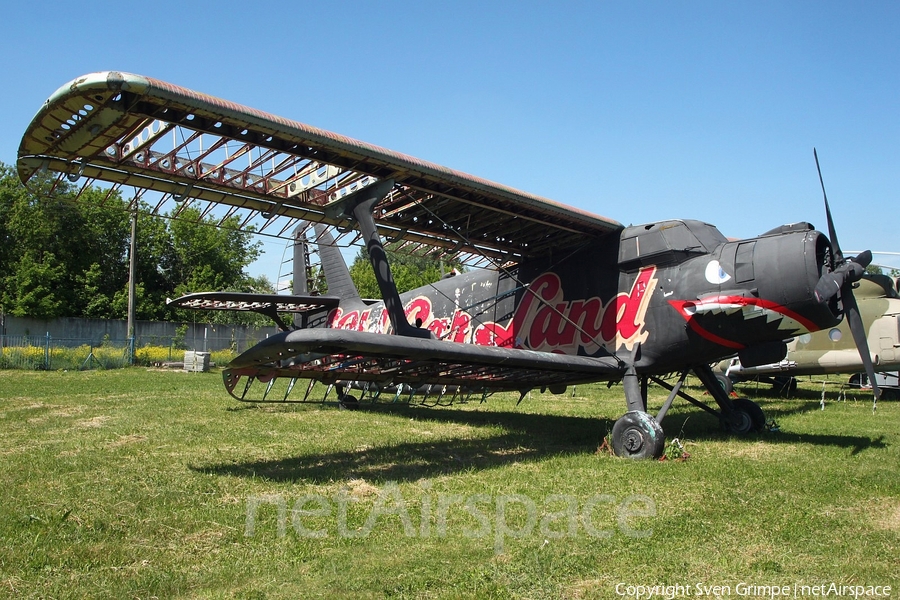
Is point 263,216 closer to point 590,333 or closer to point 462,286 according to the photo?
point 462,286

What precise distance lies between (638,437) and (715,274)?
2593 mm

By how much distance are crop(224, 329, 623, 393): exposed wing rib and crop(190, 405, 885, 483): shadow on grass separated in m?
1.00

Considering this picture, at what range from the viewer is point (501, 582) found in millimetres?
4180

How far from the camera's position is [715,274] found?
9125 millimetres

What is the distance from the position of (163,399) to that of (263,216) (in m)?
7.92

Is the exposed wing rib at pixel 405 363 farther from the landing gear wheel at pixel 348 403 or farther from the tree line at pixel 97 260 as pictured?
the tree line at pixel 97 260

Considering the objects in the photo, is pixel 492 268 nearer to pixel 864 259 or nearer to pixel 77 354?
pixel 864 259

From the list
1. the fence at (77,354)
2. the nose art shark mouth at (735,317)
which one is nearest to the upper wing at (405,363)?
the nose art shark mouth at (735,317)

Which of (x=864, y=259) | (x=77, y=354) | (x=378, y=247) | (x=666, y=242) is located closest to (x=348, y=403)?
(x=378, y=247)

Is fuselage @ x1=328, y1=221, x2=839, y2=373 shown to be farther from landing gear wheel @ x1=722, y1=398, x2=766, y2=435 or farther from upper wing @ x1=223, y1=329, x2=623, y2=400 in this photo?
landing gear wheel @ x1=722, y1=398, x2=766, y2=435

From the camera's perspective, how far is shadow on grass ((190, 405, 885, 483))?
24.9 feet

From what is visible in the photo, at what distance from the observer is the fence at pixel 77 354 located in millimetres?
27609

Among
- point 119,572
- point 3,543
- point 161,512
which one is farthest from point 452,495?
point 3,543

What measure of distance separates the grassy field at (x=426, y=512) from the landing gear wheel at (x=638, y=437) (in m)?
0.33
